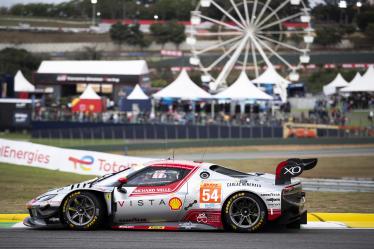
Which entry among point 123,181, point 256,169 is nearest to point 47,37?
point 256,169

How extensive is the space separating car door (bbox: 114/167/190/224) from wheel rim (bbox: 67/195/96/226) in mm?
314

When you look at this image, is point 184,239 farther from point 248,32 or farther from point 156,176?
point 248,32

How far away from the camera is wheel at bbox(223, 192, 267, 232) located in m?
9.33

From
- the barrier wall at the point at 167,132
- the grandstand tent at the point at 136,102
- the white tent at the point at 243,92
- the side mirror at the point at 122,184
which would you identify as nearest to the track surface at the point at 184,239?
the side mirror at the point at 122,184

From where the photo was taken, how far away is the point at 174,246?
8.29m

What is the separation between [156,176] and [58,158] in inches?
555

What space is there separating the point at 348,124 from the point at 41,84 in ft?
73.2

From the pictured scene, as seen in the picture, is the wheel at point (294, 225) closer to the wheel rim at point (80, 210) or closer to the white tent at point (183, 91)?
the wheel rim at point (80, 210)

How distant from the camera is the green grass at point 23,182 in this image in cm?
1348

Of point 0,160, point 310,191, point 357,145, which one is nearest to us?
point 310,191

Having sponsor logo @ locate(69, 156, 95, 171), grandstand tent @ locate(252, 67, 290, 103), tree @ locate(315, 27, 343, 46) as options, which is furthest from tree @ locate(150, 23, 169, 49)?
sponsor logo @ locate(69, 156, 95, 171)

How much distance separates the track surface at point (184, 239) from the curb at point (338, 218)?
105 cm

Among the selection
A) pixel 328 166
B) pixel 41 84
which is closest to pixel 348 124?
pixel 328 166

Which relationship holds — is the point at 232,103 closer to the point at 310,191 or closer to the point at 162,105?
the point at 162,105
